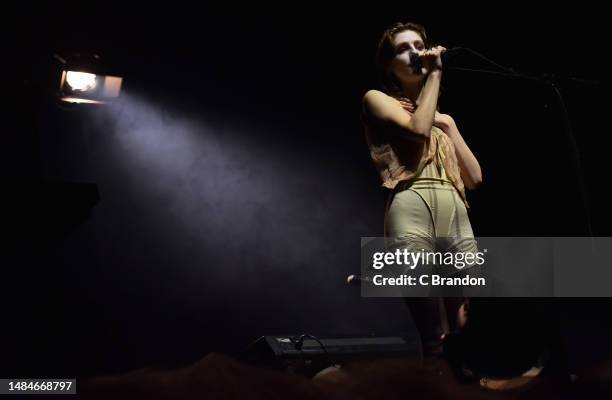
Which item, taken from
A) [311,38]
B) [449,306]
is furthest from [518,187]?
[449,306]

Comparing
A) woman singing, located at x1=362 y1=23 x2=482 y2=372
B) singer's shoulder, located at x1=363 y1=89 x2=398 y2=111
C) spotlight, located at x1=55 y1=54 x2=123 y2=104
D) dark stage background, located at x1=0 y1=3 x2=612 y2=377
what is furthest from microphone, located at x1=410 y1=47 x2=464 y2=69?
spotlight, located at x1=55 y1=54 x2=123 y2=104

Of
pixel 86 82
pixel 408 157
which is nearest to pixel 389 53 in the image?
pixel 408 157

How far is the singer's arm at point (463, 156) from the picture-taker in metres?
1.78

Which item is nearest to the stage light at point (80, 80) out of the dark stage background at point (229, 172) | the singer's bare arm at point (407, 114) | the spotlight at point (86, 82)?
the spotlight at point (86, 82)

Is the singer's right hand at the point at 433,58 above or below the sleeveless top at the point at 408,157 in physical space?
above

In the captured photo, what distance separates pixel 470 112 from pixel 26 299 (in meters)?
2.71

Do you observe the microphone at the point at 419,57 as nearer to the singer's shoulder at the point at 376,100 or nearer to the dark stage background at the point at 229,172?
the singer's shoulder at the point at 376,100

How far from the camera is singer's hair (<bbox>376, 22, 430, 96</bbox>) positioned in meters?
1.79

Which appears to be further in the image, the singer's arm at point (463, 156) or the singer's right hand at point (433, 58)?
the singer's arm at point (463, 156)

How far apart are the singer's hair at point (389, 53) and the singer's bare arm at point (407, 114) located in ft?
0.45

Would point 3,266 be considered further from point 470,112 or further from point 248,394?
point 470,112

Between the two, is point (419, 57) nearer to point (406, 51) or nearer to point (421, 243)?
point (406, 51)

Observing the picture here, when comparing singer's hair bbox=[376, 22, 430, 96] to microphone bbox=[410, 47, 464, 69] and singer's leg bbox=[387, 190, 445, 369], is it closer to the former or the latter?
microphone bbox=[410, 47, 464, 69]

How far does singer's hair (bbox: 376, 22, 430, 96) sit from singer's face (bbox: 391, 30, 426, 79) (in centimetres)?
1
